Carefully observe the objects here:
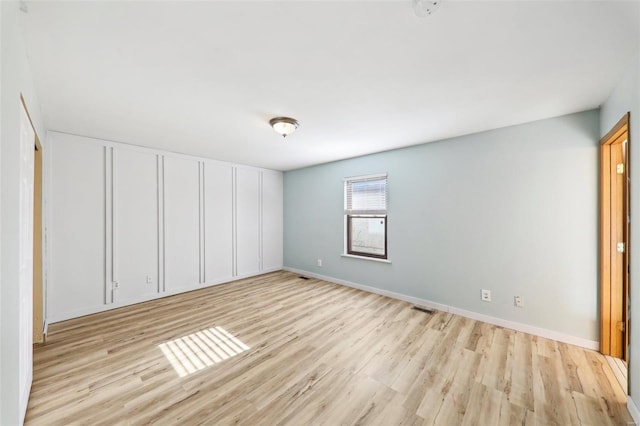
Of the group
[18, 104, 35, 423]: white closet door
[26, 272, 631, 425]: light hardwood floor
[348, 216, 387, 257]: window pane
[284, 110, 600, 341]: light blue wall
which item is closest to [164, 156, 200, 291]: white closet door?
[26, 272, 631, 425]: light hardwood floor

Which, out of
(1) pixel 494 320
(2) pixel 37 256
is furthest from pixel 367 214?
(2) pixel 37 256

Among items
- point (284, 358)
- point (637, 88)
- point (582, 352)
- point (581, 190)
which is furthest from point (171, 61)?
point (582, 352)

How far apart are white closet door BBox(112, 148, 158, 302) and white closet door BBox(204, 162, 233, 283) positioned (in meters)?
0.84

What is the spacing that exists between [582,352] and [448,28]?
127 inches

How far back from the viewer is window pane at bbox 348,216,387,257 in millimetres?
4188

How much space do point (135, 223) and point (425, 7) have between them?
4396 mm

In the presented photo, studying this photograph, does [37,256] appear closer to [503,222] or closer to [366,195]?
[366,195]

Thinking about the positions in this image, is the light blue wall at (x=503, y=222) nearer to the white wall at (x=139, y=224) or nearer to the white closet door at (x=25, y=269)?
the white wall at (x=139, y=224)

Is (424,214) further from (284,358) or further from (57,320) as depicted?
(57,320)

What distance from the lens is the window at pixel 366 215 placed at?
4.16 m

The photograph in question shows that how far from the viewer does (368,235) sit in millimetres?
4387

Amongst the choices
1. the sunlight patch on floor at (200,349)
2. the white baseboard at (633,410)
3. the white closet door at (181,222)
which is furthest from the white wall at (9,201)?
the white baseboard at (633,410)

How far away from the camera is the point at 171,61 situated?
1658mm

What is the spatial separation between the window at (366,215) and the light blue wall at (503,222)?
201 mm
